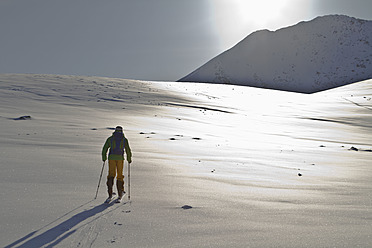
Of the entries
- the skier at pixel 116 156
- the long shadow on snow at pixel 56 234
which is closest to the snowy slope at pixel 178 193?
the long shadow on snow at pixel 56 234

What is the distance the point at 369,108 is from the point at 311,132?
18016 mm

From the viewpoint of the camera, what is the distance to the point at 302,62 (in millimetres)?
185250

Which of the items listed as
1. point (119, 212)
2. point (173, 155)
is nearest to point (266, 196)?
point (119, 212)

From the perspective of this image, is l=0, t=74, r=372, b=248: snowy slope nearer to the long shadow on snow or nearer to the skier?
the long shadow on snow

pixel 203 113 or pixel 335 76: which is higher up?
pixel 335 76

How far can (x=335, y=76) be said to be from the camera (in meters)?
168

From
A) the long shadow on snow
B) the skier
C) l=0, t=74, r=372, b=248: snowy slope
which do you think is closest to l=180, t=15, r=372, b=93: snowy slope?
l=0, t=74, r=372, b=248: snowy slope

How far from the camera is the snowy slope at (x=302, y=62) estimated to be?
6693 inches

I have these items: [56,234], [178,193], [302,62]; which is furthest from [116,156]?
[302,62]

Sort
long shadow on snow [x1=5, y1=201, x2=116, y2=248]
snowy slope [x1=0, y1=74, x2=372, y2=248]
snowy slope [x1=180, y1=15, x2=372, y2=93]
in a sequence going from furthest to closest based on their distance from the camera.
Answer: snowy slope [x1=180, y1=15, x2=372, y2=93], snowy slope [x1=0, y1=74, x2=372, y2=248], long shadow on snow [x1=5, y1=201, x2=116, y2=248]

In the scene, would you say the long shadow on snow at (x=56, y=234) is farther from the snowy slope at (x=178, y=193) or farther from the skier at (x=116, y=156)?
the skier at (x=116, y=156)

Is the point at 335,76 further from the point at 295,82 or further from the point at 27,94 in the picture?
the point at 27,94

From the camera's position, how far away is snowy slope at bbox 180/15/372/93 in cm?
17000

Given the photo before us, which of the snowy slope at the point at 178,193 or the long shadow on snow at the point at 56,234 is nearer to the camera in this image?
the long shadow on snow at the point at 56,234
